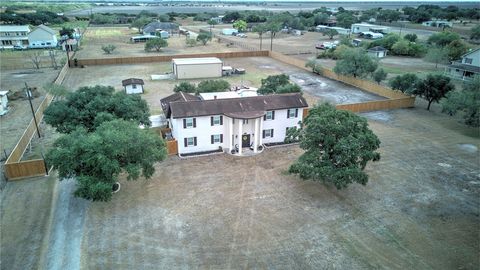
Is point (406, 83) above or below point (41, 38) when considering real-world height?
below

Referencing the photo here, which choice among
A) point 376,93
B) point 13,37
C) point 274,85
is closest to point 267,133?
point 274,85

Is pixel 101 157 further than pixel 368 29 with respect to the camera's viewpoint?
No

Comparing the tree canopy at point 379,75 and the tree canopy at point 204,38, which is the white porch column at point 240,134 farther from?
the tree canopy at point 204,38

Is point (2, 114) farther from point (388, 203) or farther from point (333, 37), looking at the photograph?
point (333, 37)

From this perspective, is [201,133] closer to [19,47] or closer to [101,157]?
[101,157]

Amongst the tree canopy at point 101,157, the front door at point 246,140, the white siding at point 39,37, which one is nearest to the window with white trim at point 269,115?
the front door at point 246,140

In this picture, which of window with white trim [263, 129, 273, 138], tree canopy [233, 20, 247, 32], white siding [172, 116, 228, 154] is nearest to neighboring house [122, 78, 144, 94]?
white siding [172, 116, 228, 154]

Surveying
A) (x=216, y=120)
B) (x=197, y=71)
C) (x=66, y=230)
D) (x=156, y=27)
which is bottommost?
(x=66, y=230)
